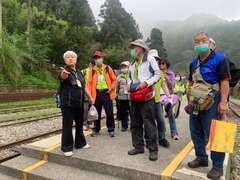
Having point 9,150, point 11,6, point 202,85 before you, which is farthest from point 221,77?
point 11,6

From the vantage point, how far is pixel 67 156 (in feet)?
18.8

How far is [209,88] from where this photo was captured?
4734 mm

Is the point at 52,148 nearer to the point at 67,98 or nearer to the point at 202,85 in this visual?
the point at 67,98

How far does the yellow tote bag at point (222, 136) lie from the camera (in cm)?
459

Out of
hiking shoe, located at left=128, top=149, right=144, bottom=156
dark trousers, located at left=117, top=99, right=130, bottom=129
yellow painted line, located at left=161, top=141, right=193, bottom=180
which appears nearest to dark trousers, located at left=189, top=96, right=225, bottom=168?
yellow painted line, located at left=161, top=141, right=193, bottom=180

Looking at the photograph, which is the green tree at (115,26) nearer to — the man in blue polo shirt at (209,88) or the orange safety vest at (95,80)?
the orange safety vest at (95,80)

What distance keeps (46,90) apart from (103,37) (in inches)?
1190

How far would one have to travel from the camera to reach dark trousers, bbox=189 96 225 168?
4.75 meters

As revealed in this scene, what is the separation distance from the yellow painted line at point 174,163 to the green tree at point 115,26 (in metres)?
48.3

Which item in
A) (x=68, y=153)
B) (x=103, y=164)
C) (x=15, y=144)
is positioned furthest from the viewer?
(x=15, y=144)

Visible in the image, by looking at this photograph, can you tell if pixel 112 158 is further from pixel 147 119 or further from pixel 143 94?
pixel 143 94

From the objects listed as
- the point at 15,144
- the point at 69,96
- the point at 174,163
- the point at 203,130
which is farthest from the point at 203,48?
the point at 15,144

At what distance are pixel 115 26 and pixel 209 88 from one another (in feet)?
177

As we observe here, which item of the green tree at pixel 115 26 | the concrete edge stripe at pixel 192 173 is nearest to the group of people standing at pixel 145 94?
the concrete edge stripe at pixel 192 173
